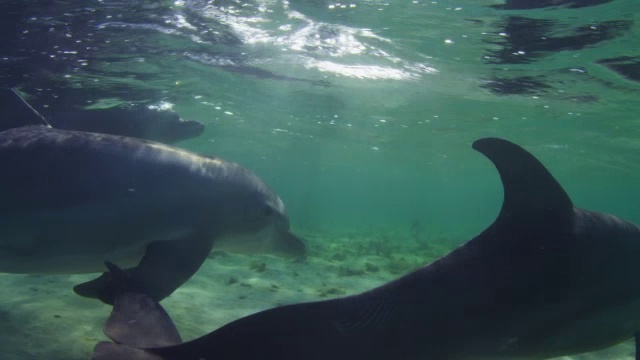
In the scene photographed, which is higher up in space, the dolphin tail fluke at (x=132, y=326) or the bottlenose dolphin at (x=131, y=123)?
the dolphin tail fluke at (x=132, y=326)

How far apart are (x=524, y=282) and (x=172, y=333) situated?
8.17 ft

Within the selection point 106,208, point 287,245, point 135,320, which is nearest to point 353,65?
point 287,245

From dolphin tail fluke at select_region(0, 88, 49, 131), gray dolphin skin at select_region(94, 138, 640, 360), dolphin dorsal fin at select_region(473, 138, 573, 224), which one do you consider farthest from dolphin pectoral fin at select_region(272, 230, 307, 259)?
dolphin tail fluke at select_region(0, 88, 49, 131)

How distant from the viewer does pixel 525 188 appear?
307 centimetres

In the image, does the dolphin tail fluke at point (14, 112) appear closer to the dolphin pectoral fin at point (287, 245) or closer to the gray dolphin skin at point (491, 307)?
the dolphin pectoral fin at point (287, 245)

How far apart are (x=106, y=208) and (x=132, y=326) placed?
6.27ft

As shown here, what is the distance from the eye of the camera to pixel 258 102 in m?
22.2

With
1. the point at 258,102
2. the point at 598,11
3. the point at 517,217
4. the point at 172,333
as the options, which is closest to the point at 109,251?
the point at 172,333

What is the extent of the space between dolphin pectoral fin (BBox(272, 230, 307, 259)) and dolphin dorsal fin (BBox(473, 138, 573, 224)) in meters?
3.42

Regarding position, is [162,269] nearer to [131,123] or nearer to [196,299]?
[196,299]

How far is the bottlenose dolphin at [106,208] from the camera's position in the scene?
175 inches

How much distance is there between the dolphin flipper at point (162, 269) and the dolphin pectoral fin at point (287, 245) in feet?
4.00

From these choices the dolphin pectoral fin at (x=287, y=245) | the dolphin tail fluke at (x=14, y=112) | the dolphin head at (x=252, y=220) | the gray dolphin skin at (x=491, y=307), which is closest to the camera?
the gray dolphin skin at (x=491, y=307)

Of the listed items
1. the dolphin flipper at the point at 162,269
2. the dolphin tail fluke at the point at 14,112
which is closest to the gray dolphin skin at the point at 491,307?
the dolphin flipper at the point at 162,269
